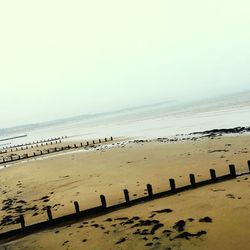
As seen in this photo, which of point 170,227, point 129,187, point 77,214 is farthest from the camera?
point 129,187

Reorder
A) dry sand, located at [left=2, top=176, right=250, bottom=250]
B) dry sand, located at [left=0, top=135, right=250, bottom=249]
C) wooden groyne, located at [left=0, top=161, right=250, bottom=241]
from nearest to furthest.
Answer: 1. dry sand, located at [left=2, top=176, right=250, bottom=250]
2. dry sand, located at [left=0, top=135, right=250, bottom=249]
3. wooden groyne, located at [left=0, top=161, right=250, bottom=241]

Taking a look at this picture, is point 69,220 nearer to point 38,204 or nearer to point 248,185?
point 38,204

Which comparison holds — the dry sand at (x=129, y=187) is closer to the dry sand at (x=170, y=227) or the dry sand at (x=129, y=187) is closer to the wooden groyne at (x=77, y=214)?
the dry sand at (x=170, y=227)

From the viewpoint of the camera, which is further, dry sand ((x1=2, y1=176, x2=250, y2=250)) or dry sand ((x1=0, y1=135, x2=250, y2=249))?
dry sand ((x1=0, y1=135, x2=250, y2=249))

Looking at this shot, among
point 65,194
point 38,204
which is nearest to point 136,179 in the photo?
point 65,194

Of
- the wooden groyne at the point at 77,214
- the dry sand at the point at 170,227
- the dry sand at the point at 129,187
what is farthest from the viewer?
the wooden groyne at the point at 77,214

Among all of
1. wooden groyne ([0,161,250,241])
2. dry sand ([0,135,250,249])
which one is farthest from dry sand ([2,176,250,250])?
wooden groyne ([0,161,250,241])

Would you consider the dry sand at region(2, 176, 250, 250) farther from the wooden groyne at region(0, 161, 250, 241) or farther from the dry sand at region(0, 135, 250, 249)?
the wooden groyne at region(0, 161, 250, 241)

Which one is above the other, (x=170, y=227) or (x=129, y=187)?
(x=170, y=227)

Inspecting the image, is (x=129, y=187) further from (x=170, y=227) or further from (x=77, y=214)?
(x=170, y=227)

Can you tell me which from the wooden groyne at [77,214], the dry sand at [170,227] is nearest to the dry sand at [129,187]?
the dry sand at [170,227]

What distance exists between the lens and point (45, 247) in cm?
1087

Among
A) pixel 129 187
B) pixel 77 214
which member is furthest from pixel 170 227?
pixel 129 187

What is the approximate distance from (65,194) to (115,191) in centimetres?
313
